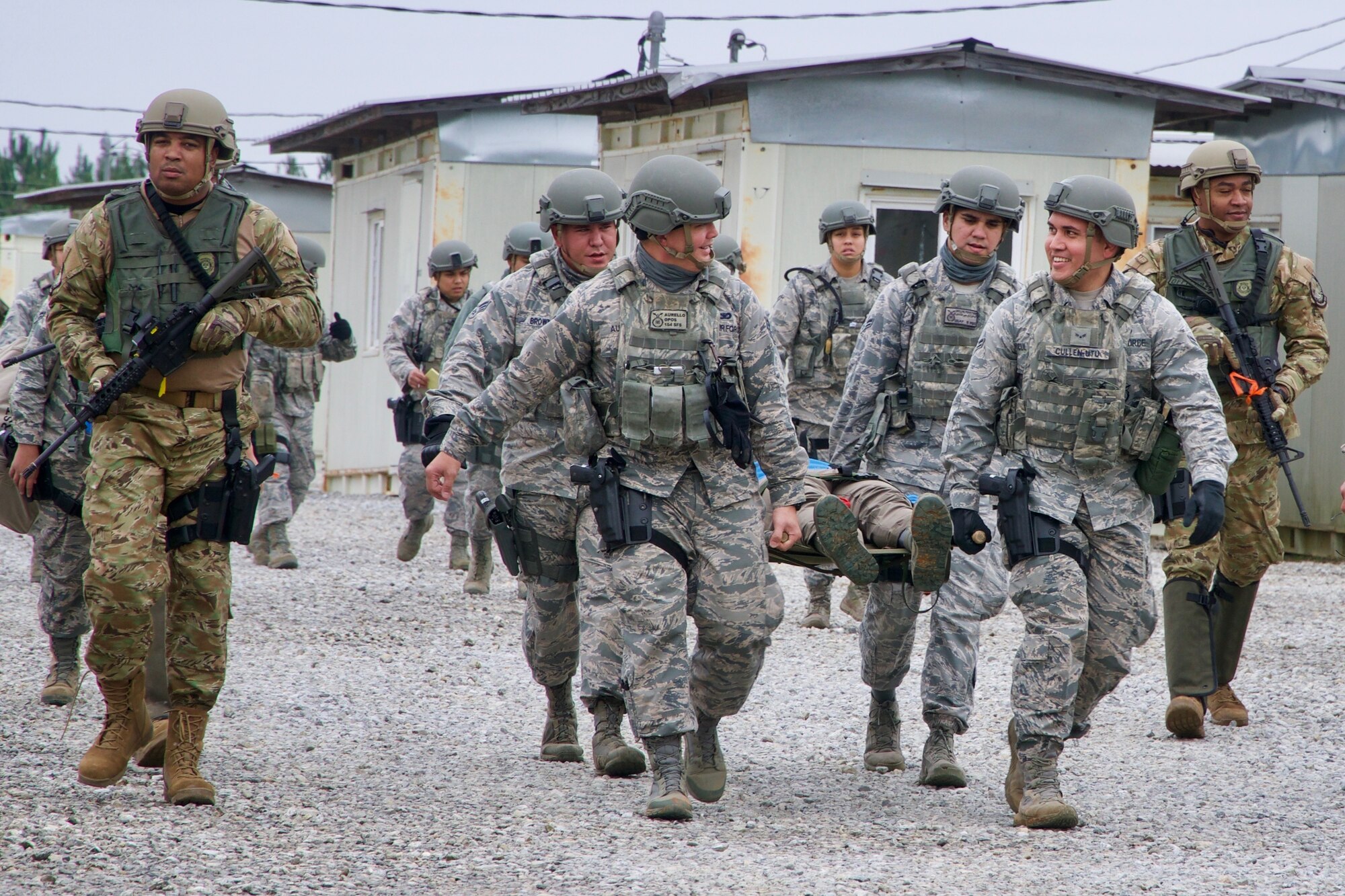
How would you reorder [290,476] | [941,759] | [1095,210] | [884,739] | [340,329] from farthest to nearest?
[340,329] → [290,476] → [884,739] → [941,759] → [1095,210]

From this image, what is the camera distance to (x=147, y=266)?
17.3 feet

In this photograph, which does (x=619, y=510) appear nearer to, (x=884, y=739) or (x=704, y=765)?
(x=704, y=765)

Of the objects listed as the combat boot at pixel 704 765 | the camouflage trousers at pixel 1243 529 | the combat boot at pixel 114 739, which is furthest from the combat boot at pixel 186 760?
the camouflage trousers at pixel 1243 529

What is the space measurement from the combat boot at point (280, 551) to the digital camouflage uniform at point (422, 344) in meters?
0.98

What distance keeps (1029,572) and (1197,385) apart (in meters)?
0.82

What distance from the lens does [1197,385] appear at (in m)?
5.31

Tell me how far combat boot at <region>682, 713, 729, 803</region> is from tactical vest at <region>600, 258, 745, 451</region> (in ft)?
3.07

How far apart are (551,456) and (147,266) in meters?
1.60

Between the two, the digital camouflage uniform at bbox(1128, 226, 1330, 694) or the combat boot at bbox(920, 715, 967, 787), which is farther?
the digital camouflage uniform at bbox(1128, 226, 1330, 694)

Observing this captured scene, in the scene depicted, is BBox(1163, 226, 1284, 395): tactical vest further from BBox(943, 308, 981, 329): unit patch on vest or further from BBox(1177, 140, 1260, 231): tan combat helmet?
BBox(943, 308, 981, 329): unit patch on vest

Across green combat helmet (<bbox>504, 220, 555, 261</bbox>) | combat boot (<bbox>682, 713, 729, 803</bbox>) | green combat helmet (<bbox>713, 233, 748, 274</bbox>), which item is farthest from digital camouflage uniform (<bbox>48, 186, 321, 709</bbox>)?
green combat helmet (<bbox>713, 233, 748, 274</bbox>)

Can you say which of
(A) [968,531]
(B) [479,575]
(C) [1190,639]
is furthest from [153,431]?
(B) [479,575]

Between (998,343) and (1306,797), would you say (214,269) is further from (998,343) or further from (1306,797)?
(1306,797)

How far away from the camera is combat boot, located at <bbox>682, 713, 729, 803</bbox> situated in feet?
17.7
